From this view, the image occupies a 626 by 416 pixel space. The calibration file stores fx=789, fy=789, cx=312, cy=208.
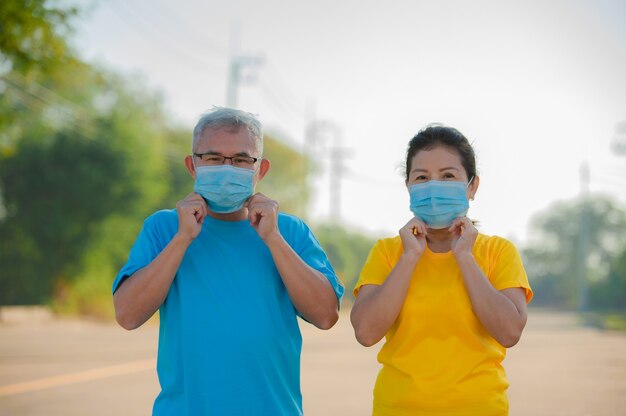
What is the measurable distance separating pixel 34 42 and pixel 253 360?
1275 cm

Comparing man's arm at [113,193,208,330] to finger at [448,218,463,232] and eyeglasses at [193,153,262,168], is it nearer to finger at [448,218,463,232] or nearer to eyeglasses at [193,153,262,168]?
eyeglasses at [193,153,262,168]

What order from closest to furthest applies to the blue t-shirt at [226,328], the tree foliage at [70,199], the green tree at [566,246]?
the blue t-shirt at [226,328] → the tree foliage at [70,199] → the green tree at [566,246]

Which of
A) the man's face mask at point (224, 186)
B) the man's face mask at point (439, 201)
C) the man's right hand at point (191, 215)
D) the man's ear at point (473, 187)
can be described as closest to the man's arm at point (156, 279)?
the man's right hand at point (191, 215)

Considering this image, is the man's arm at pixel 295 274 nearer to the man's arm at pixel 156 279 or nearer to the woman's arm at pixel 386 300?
the woman's arm at pixel 386 300

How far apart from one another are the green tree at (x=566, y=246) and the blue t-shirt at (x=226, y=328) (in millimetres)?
93092

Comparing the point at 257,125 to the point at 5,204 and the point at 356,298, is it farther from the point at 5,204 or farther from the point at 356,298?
the point at 5,204

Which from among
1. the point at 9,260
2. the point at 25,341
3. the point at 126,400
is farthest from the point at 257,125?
the point at 9,260

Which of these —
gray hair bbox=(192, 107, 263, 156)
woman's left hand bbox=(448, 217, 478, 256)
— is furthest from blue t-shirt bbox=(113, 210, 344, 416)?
woman's left hand bbox=(448, 217, 478, 256)

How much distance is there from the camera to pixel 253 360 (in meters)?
3.03

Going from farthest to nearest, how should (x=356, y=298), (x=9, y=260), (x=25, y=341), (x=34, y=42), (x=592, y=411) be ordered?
(x=9, y=260), (x=25, y=341), (x=34, y=42), (x=592, y=411), (x=356, y=298)

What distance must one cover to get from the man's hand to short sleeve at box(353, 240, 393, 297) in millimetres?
471

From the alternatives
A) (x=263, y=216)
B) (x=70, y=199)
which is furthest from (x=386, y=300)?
(x=70, y=199)

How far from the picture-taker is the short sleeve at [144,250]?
314 cm

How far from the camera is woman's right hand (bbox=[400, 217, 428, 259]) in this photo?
3186 mm
